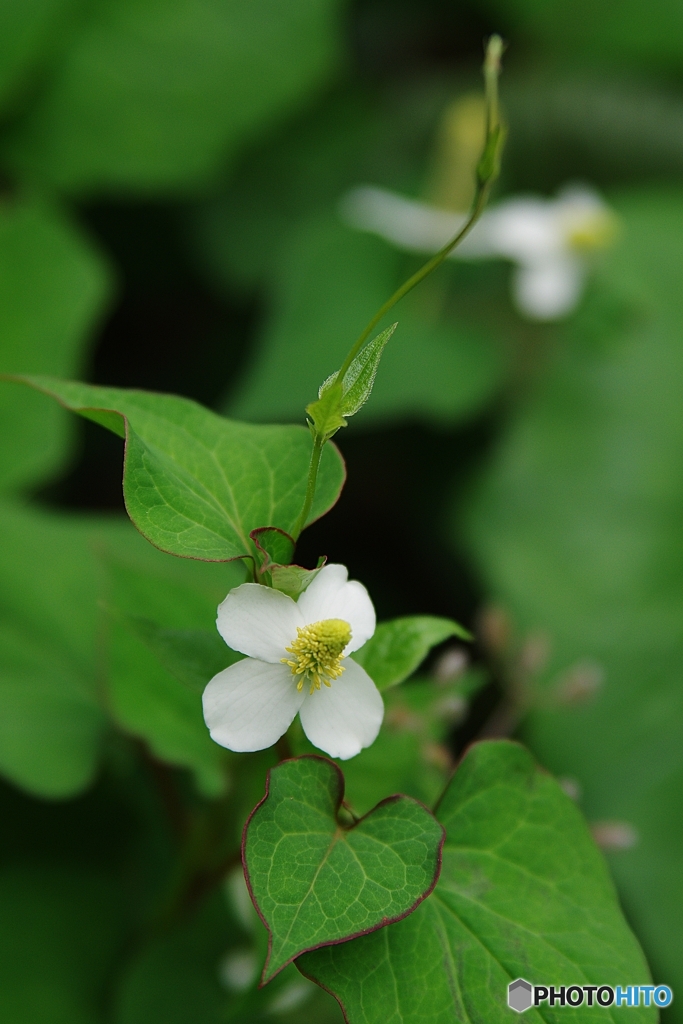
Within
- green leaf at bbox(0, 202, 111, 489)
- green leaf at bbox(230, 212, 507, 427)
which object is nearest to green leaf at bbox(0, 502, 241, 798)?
green leaf at bbox(0, 202, 111, 489)

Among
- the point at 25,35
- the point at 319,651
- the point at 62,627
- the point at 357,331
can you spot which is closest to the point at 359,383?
the point at 319,651

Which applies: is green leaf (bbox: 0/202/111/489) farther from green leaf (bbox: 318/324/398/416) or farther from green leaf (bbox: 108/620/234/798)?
green leaf (bbox: 318/324/398/416)

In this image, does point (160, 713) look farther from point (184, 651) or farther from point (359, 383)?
point (359, 383)

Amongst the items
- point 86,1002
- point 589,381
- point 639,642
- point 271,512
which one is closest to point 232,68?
point 589,381

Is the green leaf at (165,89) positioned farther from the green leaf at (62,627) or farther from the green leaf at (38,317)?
the green leaf at (62,627)

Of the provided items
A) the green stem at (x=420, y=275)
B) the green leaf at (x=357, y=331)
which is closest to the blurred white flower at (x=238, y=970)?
the green stem at (x=420, y=275)

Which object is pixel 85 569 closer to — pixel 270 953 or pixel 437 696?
pixel 437 696

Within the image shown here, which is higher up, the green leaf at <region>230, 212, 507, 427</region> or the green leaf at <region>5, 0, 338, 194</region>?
the green leaf at <region>5, 0, 338, 194</region>
